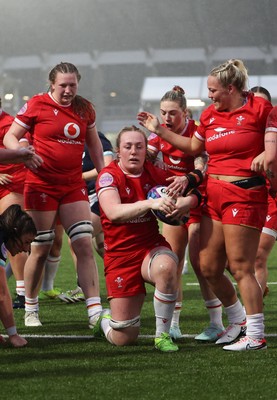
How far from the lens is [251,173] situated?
532 cm

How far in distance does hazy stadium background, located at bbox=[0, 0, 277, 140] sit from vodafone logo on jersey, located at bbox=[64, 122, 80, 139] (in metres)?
40.9

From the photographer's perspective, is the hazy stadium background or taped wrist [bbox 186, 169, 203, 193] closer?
taped wrist [bbox 186, 169, 203, 193]

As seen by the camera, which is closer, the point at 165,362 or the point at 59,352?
the point at 165,362

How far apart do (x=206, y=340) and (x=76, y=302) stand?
2.71 m

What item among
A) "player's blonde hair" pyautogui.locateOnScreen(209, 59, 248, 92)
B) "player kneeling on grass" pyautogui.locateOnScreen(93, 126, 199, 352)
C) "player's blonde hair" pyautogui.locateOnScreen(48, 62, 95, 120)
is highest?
"player's blonde hair" pyautogui.locateOnScreen(48, 62, 95, 120)

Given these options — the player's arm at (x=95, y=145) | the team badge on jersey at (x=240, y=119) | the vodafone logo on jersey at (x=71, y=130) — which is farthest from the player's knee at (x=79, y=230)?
the team badge on jersey at (x=240, y=119)

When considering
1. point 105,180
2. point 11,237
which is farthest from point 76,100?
point 11,237

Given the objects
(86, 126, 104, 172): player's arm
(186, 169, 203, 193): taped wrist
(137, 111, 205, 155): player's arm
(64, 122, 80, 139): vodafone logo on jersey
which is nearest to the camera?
(186, 169, 203, 193): taped wrist

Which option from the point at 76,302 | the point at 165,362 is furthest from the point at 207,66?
the point at 165,362

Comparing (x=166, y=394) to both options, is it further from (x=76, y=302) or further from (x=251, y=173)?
(x=76, y=302)

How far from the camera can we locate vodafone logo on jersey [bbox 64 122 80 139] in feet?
21.0

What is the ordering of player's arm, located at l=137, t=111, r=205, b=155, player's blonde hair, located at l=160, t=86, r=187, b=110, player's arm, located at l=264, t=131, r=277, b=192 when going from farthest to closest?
player's blonde hair, located at l=160, t=86, r=187, b=110, player's arm, located at l=137, t=111, r=205, b=155, player's arm, located at l=264, t=131, r=277, b=192

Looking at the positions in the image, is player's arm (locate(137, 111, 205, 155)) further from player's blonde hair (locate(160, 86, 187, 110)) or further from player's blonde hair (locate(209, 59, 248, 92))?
player's blonde hair (locate(209, 59, 248, 92))

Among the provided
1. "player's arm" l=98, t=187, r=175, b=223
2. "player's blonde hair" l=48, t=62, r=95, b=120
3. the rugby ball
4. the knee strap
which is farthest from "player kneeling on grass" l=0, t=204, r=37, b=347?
"player's blonde hair" l=48, t=62, r=95, b=120
